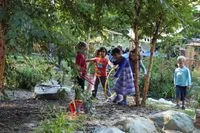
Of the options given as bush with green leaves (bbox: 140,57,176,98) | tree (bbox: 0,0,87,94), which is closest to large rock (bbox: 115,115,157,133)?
tree (bbox: 0,0,87,94)

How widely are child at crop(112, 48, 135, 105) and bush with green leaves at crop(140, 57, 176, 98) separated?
3847 millimetres

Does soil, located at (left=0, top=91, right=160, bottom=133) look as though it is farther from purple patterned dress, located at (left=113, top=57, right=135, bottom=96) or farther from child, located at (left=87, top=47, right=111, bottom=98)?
child, located at (left=87, top=47, right=111, bottom=98)

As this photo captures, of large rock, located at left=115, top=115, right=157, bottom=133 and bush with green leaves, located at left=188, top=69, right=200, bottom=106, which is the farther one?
bush with green leaves, located at left=188, top=69, right=200, bottom=106

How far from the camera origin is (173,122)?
7.07 metres

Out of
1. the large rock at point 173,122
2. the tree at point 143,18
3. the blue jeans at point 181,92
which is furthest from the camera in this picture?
the blue jeans at point 181,92

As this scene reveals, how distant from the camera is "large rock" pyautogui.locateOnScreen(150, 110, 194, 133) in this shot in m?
7.08

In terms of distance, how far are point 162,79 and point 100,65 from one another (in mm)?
4015

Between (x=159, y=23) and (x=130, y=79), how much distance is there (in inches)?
54.5

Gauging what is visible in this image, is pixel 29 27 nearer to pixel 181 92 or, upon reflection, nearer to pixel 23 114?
pixel 23 114

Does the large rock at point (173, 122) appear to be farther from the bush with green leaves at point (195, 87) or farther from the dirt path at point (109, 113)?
the bush with green leaves at point (195, 87)

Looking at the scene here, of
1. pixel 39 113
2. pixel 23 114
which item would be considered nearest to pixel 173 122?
pixel 39 113

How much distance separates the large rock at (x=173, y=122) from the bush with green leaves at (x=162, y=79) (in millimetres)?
6039

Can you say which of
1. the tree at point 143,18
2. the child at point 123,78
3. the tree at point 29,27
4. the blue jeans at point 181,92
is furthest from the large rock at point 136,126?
the blue jeans at point 181,92

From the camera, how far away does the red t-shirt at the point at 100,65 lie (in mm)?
10523
